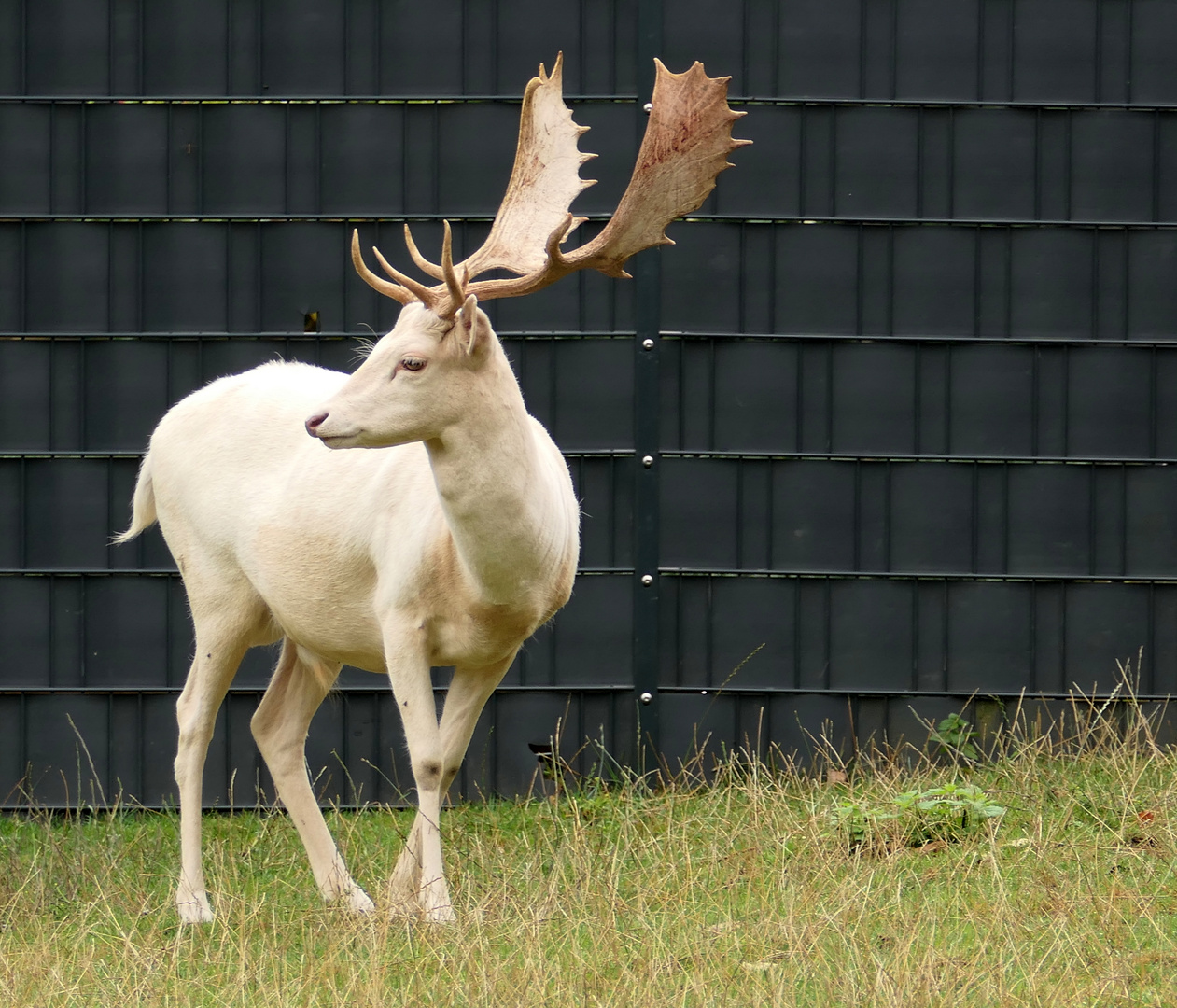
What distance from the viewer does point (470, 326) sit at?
3.69m

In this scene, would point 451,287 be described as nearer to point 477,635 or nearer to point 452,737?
point 477,635

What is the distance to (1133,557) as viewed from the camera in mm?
5863

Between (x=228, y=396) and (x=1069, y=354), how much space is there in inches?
134

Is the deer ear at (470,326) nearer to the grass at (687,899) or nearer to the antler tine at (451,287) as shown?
the antler tine at (451,287)

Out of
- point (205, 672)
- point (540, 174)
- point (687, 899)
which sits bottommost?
point (687, 899)

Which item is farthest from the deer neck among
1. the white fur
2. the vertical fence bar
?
the vertical fence bar

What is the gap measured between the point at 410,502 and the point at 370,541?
189 millimetres

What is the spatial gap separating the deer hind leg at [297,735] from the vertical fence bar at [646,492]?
4.62 feet

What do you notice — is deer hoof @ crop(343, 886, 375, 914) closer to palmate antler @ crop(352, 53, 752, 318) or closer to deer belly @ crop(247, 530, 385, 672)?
deer belly @ crop(247, 530, 385, 672)

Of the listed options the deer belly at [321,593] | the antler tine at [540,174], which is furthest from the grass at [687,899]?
the antler tine at [540,174]

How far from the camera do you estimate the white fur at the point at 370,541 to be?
3.72 m

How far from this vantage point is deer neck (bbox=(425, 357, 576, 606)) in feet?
12.2

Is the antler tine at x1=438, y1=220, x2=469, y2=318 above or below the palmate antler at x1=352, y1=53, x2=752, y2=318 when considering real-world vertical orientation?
below

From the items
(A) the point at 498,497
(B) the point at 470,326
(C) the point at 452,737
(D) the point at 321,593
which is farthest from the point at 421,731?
(B) the point at 470,326
